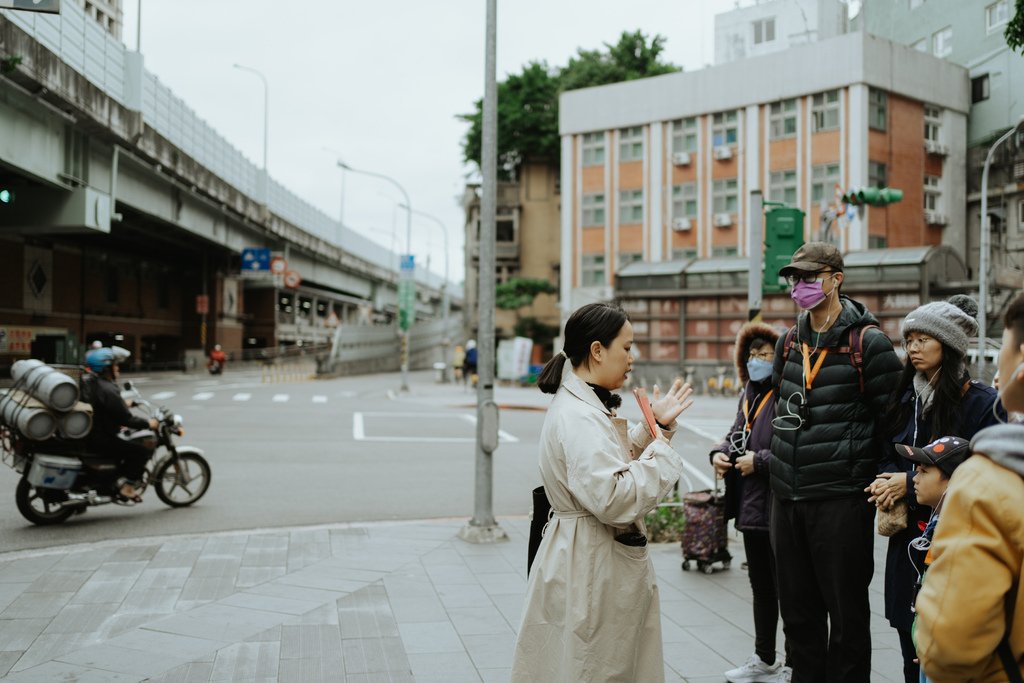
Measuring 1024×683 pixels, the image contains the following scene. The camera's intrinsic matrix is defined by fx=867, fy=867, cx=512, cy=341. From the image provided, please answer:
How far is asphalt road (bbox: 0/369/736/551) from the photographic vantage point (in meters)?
9.03

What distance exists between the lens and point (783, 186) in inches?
1451

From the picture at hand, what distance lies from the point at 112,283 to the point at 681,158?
29393 mm

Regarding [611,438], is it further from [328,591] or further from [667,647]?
[328,591]

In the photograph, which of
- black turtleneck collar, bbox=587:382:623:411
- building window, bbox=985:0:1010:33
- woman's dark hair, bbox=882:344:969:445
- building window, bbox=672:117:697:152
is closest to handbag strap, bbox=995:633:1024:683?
black turtleneck collar, bbox=587:382:623:411

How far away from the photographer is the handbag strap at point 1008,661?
177cm

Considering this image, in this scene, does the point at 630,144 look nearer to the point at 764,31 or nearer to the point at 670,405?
the point at 764,31

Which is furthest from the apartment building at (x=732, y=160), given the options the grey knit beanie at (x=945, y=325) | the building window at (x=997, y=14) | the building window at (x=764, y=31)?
the grey knit beanie at (x=945, y=325)

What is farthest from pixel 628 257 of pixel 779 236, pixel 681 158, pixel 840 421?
pixel 840 421

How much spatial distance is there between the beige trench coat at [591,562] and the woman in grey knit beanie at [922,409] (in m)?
1.12

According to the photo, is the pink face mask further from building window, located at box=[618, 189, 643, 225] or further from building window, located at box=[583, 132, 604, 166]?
building window, located at box=[583, 132, 604, 166]

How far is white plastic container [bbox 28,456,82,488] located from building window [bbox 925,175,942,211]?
96.6 feet

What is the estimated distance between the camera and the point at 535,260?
169 ft

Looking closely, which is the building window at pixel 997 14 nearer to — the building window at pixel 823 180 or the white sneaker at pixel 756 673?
the white sneaker at pixel 756 673

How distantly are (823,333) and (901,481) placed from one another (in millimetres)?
837
